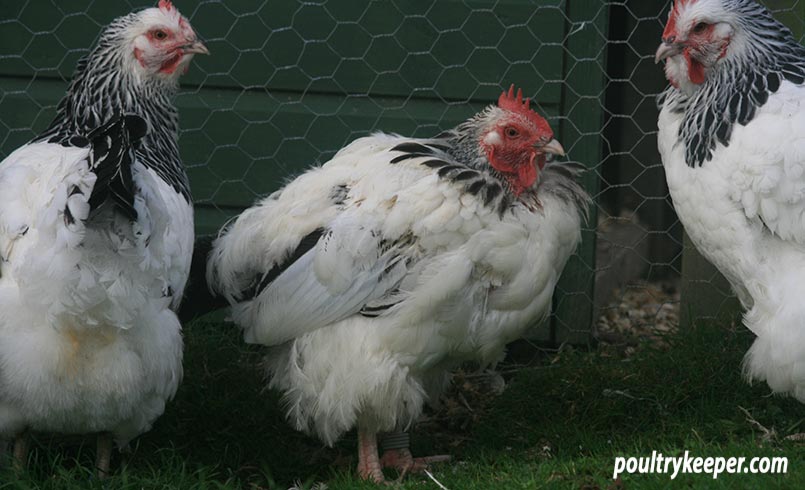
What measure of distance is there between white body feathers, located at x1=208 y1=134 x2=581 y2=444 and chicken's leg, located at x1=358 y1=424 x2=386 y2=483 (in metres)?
0.10

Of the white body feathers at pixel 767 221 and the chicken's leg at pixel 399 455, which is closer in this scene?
the white body feathers at pixel 767 221

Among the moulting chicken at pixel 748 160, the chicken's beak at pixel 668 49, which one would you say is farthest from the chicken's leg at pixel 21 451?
the chicken's beak at pixel 668 49

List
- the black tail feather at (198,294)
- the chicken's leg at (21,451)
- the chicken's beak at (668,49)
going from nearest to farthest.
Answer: the chicken's leg at (21,451)
the chicken's beak at (668,49)
the black tail feather at (198,294)

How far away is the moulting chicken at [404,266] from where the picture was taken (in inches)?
128

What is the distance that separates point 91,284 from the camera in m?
2.78

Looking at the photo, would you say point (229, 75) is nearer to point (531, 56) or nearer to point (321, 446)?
point (531, 56)

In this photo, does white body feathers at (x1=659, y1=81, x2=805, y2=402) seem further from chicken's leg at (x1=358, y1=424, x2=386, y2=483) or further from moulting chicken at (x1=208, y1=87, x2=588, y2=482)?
chicken's leg at (x1=358, y1=424, x2=386, y2=483)

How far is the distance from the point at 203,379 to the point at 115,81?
115 cm

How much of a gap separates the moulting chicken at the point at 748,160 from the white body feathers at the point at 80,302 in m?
1.64

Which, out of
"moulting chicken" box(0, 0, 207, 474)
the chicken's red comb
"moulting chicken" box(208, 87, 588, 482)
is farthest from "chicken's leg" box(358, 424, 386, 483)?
the chicken's red comb

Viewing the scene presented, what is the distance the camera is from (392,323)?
3232 mm

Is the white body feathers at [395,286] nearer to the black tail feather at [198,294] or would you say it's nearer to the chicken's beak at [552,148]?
the chicken's beak at [552,148]

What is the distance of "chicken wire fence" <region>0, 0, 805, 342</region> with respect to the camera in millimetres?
4316

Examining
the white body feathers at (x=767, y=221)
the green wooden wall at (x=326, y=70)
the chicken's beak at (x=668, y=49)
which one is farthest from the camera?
the green wooden wall at (x=326, y=70)
